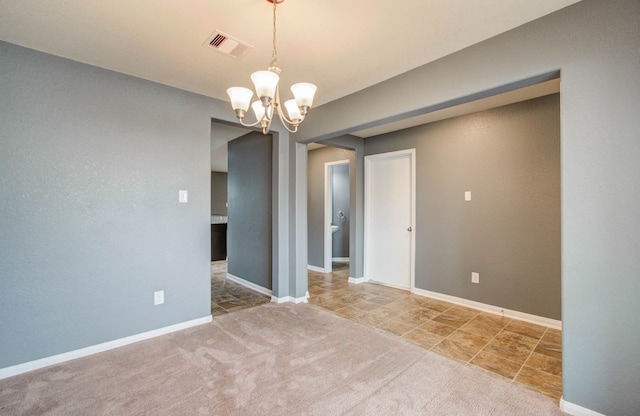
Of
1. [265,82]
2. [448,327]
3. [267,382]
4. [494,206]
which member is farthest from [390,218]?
[265,82]

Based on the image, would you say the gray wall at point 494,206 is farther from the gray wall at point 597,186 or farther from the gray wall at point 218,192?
the gray wall at point 218,192

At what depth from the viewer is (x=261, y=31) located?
6.66 feet

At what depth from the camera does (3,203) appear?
7.11ft

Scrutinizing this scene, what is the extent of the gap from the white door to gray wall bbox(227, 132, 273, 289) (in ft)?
5.77

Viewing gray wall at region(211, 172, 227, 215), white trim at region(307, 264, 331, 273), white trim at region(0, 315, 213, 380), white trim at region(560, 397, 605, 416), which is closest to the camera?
white trim at region(560, 397, 605, 416)

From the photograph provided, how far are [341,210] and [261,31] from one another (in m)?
5.40

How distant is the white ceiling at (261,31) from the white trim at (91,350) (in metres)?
2.44

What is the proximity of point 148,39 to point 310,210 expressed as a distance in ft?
13.8

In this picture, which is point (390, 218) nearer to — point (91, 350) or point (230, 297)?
point (230, 297)

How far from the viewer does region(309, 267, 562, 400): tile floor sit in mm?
2289

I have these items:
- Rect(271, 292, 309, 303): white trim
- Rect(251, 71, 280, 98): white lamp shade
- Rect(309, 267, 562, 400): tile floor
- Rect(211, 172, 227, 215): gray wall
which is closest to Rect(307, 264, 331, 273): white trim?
Rect(309, 267, 562, 400): tile floor

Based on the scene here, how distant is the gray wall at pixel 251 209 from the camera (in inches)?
168

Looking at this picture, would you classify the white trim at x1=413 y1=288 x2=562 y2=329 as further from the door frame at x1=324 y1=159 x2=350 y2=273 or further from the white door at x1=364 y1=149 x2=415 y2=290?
the door frame at x1=324 y1=159 x2=350 y2=273

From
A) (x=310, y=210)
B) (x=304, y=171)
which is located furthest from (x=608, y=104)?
(x=310, y=210)
